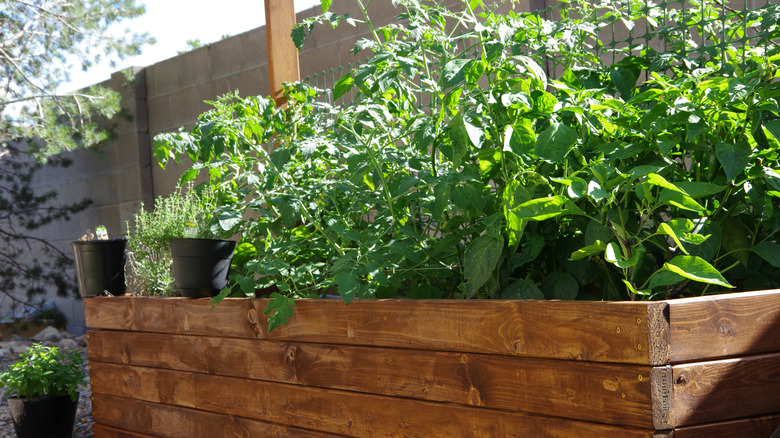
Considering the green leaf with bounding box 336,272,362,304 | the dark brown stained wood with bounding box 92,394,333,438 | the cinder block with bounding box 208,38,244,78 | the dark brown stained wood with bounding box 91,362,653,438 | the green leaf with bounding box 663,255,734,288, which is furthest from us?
the cinder block with bounding box 208,38,244,78

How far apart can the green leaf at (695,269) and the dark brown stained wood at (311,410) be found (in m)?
0.25

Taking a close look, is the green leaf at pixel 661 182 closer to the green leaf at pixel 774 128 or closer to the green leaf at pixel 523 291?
the green leaf at pixel 774 128

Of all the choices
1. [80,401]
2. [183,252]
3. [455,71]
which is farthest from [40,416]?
[455,71]

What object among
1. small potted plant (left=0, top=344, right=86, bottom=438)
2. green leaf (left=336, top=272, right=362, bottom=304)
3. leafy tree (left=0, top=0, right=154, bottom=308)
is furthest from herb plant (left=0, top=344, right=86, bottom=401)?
leafy tree (left=0, top=0, right=154, bottom=308)

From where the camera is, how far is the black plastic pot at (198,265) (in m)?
2.12

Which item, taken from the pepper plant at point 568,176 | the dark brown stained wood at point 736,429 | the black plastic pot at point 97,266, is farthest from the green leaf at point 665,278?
the black plastic pot at point 97,266

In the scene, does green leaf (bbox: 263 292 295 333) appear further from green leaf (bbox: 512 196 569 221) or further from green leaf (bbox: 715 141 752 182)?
green leaf (bbox: 715 141 752 182)

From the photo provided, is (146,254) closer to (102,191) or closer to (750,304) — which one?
(750,304)

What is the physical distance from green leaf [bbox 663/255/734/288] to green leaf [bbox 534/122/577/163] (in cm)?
26

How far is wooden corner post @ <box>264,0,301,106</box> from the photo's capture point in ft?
9.66

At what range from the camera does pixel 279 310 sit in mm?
1680

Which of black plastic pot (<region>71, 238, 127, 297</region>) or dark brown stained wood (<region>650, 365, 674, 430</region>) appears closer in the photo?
dark brown stained wood (<region>650, 365, 674, 430</region>)

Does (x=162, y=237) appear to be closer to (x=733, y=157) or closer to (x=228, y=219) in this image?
(x=228, y=219)

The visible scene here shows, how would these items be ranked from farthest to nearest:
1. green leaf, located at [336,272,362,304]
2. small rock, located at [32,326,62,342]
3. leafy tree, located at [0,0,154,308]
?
small rock, located at [32,326,62,342], leafy tree, located at [0,0,154,308], green leaf, located at [336,272,362,304]
